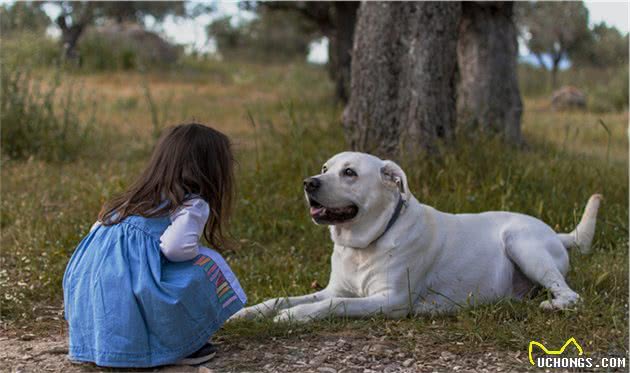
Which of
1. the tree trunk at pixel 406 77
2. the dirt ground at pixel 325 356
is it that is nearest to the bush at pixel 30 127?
the tree trunk at pixel 406 77

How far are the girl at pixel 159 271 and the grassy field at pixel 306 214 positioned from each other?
50 cm

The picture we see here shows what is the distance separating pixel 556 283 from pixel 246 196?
2753 mm

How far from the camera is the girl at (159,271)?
3.45m

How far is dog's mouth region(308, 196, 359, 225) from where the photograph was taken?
13.7 ft

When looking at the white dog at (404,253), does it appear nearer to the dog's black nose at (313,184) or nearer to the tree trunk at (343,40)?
the dog's black nose at (313,184)

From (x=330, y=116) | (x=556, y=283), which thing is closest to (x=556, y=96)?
(x=330, y=116)

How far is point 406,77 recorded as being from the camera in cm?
660

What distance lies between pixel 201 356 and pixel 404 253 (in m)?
1.30

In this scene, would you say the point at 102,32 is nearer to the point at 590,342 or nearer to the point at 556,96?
the point at 556,96

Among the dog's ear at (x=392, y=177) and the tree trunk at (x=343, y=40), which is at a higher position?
the tree trunk at (x=343, y=40)

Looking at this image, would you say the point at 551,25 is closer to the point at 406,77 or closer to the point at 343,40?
the point at 343,40

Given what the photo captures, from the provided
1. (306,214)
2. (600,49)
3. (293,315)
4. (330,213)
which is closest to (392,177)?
(330,213)

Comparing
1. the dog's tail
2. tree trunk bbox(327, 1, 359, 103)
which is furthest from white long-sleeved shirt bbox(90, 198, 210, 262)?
tree trunk bbox(327, 1, 359, 103)

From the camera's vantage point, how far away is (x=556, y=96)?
14.8 meters
